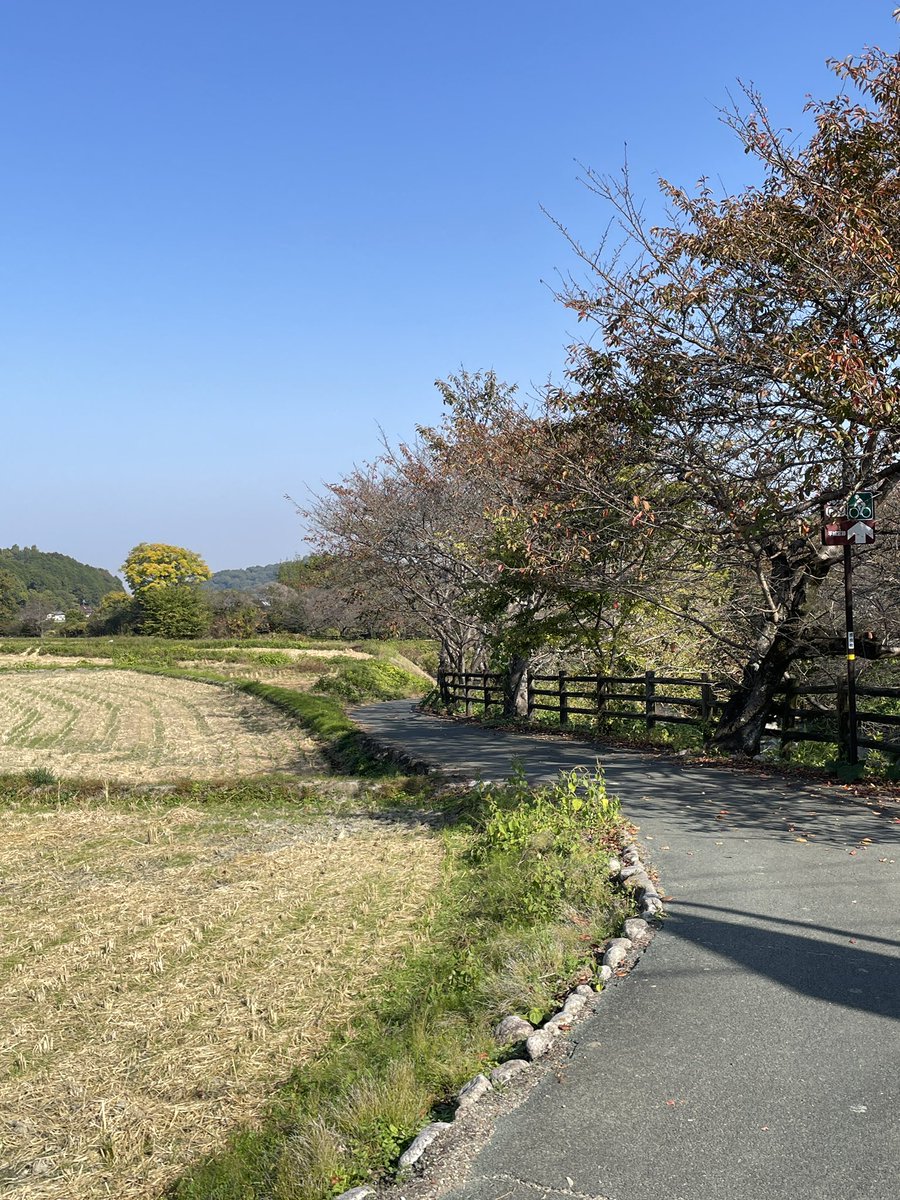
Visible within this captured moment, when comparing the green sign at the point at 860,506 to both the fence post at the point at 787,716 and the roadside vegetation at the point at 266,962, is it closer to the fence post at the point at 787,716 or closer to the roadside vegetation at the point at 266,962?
the fence post at the point at 787,716

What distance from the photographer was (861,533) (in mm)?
9625

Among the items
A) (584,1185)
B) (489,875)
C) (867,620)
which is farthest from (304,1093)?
(867,620)

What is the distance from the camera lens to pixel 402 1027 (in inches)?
190

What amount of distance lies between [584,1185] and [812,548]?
9.75 metres

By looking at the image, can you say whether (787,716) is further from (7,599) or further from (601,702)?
(7,599)

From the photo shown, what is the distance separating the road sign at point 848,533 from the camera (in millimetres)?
9625

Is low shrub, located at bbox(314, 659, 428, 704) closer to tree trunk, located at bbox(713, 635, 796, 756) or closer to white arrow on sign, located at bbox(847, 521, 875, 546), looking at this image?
tree trunk, located at bbox(713, 635, 796, 756)

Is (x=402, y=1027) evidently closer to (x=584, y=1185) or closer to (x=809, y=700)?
(x=584, y=1185)

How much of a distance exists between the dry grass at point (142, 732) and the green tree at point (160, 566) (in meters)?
50.8

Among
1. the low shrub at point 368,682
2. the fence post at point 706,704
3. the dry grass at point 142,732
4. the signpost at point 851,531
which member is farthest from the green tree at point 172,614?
the signpost at point 851,531

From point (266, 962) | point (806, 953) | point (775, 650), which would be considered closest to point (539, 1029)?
point (806, 953)

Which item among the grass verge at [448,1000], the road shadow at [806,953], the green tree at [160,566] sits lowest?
the grass verge at [448,1000]

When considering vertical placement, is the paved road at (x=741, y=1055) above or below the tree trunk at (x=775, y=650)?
below

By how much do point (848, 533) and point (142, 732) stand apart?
62.0 feet
